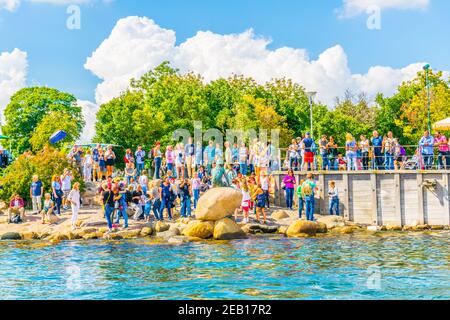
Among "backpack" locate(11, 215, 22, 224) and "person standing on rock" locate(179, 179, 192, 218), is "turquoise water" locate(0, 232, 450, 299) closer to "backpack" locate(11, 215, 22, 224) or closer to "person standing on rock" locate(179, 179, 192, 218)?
"backpack" locate(11, 215, 22, 224)

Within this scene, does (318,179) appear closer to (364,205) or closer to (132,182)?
(364,205)

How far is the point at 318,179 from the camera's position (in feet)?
100

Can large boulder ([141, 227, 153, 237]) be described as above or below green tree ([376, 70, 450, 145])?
below

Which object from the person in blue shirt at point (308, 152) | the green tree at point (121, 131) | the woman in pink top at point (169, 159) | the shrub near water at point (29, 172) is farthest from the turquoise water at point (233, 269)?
the green tree at point (121, 131)

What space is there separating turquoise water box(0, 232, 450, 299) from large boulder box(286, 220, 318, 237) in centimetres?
135

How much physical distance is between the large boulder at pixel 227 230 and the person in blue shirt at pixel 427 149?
10.2 m

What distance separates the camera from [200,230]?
24.4 m

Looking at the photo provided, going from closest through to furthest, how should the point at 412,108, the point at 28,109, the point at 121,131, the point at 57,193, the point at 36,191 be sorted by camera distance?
1. the point at 36,191
2. the point at 57,193
3. the point at 121,131
4. the point at 412,108
5. the point at 28,109

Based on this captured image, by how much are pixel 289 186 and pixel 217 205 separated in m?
5.50

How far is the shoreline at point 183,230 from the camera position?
24.4 m

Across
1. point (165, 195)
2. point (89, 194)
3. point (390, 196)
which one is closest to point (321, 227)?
point (390, 196)

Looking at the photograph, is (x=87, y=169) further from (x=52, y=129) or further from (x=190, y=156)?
(x=52, y=129)

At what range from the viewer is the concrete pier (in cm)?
2886

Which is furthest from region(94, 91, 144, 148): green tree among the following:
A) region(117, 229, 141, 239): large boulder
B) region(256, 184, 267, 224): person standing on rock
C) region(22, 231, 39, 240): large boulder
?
region(117, 229, 141, 239): large boulder
